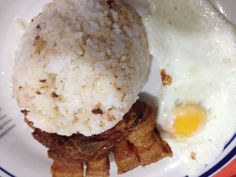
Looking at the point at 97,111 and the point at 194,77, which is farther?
the point at 194,77

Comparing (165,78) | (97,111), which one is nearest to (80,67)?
(97,111)

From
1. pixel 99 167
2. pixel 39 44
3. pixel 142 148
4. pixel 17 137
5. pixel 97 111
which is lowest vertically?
pixel 17 137

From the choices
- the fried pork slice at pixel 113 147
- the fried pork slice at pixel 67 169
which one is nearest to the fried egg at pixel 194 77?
the fried pork slice at pixel 113 147

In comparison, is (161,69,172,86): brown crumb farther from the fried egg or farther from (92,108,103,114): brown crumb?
(92,108,103,114): brown crumb

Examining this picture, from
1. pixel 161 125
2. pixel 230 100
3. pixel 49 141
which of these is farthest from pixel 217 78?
pixel 49 141

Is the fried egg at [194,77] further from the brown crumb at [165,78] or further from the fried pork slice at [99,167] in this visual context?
the fried pork slice at [99,167]

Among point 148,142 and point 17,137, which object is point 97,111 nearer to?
point 148,142

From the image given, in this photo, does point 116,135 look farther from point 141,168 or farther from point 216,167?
point 216,167
